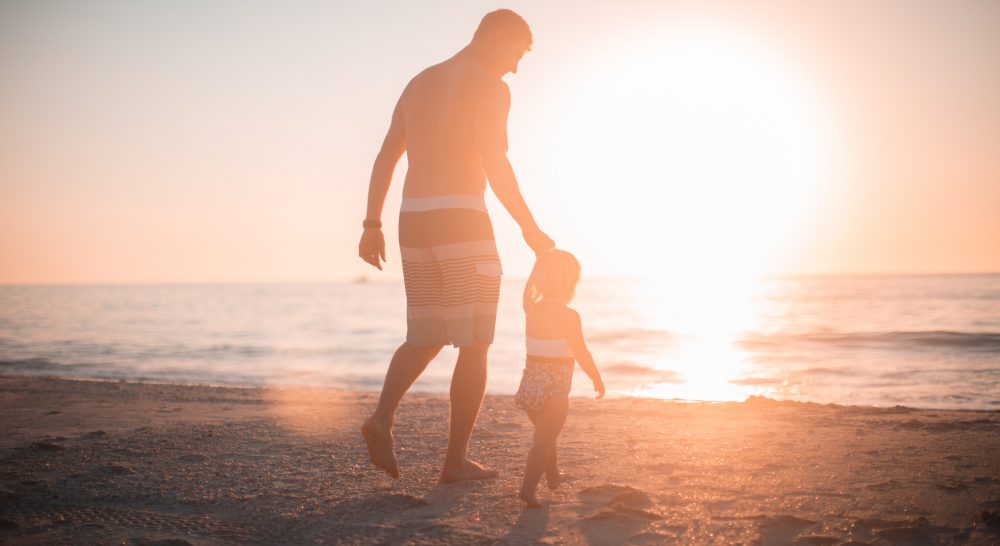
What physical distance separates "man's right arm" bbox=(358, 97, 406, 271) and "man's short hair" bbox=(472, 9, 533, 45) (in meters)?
0.58

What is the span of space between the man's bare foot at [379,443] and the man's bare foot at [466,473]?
278 millimetres

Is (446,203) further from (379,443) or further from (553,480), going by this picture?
(553,480)

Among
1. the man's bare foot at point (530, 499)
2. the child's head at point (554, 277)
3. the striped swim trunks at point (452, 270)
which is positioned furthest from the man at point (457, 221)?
the man's bare foot at point (530, 499)

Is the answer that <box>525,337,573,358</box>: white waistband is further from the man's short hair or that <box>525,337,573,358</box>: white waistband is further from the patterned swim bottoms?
the man's short hair

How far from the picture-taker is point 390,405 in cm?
328

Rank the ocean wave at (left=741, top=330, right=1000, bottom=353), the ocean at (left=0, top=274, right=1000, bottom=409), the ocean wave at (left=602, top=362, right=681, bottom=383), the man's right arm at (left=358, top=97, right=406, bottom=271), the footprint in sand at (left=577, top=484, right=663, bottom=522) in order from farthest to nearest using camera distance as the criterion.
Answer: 1. the ocean wave at (left=741, top=330, right=1000, bottom=353)
2. the ocean wave at (left=602, top=362, right=681, bottom=383)
3. the ocean at (left=0, top=274, right=1000, bottom=409)
4. the man's right arm at (left=358, top=97, right=406, bottom=271)
5. the footprint in sand at (left=577, top=484, right=663, bottom=522)

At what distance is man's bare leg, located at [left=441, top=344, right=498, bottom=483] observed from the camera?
3328 millimetres

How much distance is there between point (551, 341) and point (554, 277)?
31 centimetres

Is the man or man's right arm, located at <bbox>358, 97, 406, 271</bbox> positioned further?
man's right arm, located at <bbox>358, 97, 406, 271</bbox>

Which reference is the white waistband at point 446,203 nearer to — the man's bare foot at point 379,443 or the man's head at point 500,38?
the man's head at point 500,38

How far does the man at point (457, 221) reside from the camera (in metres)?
3.24

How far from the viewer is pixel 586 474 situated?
3.57 metres

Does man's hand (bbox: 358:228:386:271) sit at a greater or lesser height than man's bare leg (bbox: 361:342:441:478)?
greater

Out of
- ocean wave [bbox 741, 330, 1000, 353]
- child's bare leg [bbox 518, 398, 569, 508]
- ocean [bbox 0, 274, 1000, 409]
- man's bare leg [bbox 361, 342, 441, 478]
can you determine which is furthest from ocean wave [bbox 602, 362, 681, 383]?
man's bare leg [bbox 361, 342, 441, 478]
